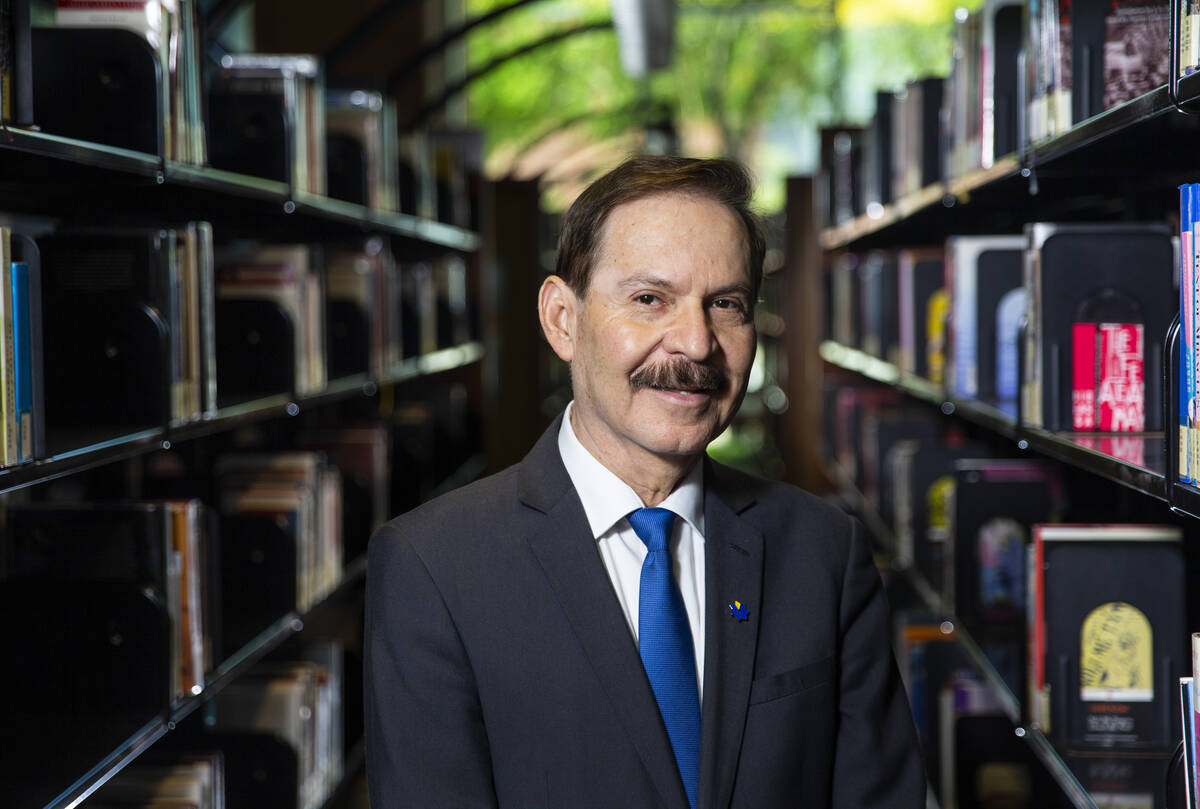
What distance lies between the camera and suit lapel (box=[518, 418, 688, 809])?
162 cm

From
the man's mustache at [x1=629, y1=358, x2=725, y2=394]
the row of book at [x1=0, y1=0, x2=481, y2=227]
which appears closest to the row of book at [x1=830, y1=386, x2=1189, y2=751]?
the man's mustache at [x1=629, y1=358, x2=725, y2=394]

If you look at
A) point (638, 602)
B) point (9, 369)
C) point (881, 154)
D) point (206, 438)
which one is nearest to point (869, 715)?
point (638, 602)

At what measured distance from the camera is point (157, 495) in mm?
3238

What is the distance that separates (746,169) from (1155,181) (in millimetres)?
1084

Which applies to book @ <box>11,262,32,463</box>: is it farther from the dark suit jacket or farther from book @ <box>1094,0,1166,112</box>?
book @ <box>1094,0,1166,112</box>

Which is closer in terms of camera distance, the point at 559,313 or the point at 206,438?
the point at 559,313

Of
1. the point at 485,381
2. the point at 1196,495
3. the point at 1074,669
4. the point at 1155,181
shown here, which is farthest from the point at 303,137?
the point at 485,381

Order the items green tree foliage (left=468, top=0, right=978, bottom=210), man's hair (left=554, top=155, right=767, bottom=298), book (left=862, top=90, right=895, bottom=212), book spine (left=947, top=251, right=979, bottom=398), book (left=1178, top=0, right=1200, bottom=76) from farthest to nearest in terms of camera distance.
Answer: green tree foliage (left=468, top=0, right=978, bottom=210)
book (left=862, top=90, right=895, bottom=212)
book spine (left=947, top=251, right=979, bottom=398)
man's hair (left=554, top=155, right=767, bottom=298)
book (left=1178, top=0, right=1200, bottom=76)

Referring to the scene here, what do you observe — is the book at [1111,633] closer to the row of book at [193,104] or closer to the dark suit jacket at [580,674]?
the dark suit jacket at [580,674]

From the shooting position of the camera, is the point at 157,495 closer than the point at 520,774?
No

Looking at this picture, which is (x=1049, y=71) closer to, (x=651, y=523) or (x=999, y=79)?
(x=999, y=79)

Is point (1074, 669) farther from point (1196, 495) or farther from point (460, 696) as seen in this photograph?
point (460, 696)

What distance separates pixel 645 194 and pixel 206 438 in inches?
94.2

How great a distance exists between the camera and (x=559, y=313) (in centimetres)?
186
